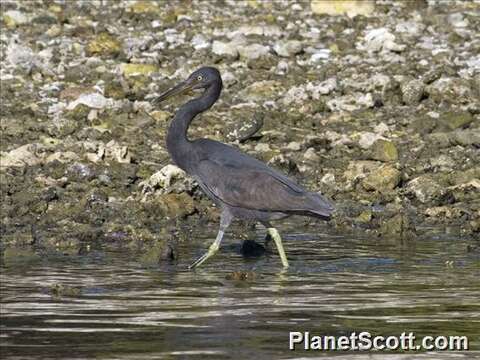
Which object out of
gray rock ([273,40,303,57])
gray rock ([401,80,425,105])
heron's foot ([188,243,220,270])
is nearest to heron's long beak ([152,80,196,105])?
heron's foot ([188,243,220,270])

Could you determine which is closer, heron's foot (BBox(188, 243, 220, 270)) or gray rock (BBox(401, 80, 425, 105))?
heron's foot (BBox(188, 243, 220, 270))

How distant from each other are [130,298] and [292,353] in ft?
7.33

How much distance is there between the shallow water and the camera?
816 centimetres

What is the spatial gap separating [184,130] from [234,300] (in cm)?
311

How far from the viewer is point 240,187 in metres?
12.2

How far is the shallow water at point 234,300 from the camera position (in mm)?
8156

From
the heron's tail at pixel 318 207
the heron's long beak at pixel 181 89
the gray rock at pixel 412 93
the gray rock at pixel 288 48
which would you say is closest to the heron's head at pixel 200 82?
the heron's long beak at pixel 181 89

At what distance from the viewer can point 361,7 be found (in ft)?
72.5

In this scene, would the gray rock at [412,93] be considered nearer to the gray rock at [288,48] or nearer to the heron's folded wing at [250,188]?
the gray rock at [288,48]

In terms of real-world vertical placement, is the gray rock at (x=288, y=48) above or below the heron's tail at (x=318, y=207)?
above

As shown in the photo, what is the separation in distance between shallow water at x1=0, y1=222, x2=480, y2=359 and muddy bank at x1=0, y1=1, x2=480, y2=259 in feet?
2.86

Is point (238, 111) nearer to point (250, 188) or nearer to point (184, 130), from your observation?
point (184, 130)

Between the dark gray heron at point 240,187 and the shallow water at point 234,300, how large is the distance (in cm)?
37

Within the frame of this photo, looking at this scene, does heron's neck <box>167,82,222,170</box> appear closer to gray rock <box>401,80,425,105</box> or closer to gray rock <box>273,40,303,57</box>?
gray rock <box>401,80,425,105</box>
